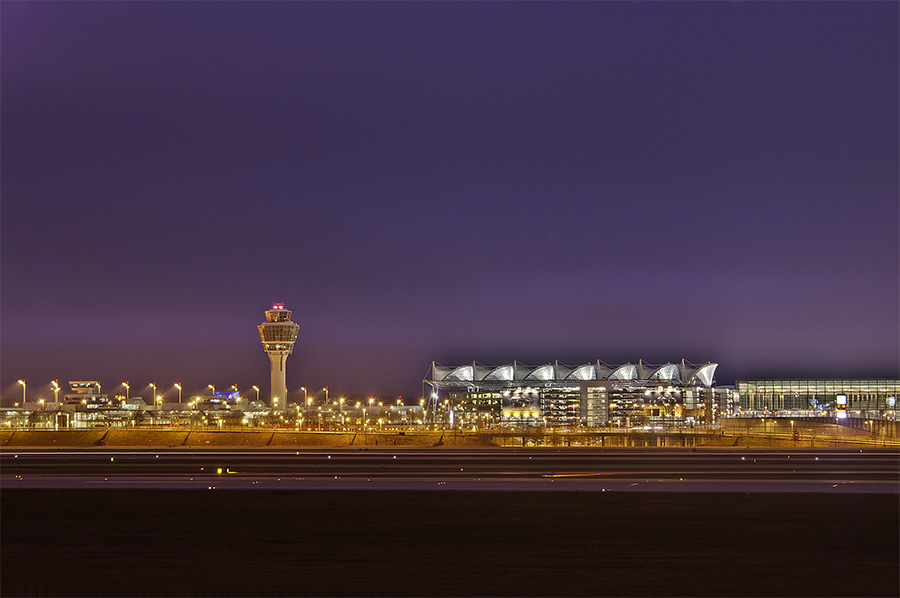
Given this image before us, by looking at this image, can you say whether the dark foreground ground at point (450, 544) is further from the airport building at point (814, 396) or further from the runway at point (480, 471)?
the airport building at point (814, 396)

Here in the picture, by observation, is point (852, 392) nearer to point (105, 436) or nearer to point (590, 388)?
point (590, 388)

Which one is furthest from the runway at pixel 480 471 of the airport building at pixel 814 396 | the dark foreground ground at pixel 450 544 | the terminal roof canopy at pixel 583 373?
the terminal roof canopy at pixel 583 373

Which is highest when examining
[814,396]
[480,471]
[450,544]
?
[450,544]

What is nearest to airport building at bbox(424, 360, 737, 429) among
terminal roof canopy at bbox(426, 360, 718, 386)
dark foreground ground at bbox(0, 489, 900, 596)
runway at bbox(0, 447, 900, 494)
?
terminal roof canopy at bbox(426, 360, 718, 386)

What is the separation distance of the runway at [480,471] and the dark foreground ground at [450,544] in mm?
2933

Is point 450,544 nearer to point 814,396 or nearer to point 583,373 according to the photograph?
point 814,396

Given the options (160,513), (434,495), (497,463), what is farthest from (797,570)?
(497,463)

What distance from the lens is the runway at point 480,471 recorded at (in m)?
32.8

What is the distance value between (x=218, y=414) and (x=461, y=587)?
548 feet

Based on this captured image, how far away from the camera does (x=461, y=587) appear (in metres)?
18.4

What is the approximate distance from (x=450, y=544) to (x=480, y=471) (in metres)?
17.5

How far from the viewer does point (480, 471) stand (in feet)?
130

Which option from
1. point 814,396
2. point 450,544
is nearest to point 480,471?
point 450,544

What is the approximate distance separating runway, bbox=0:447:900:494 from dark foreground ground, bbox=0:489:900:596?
115 inches
